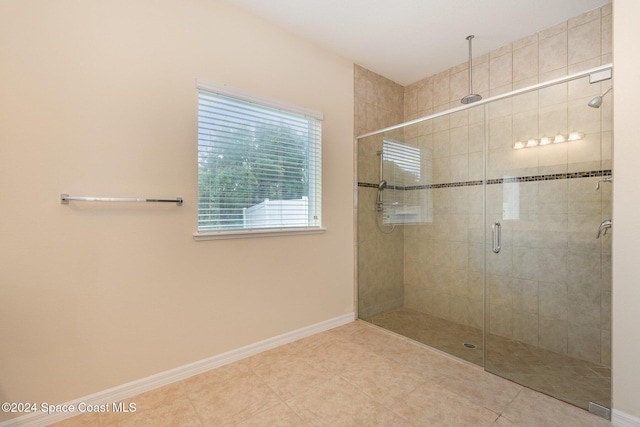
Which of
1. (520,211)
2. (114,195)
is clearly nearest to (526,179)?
(520,211)

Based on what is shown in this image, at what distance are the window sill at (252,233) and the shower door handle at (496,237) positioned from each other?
1.32 meters

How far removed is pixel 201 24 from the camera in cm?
196

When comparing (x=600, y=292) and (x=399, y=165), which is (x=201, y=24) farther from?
(x=600, y=292)

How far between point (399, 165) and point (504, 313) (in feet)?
4.85

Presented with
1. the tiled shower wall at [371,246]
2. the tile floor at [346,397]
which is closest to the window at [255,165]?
the tiled shower wall at [371,246]

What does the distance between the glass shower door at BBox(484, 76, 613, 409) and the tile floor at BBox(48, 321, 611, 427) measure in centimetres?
24

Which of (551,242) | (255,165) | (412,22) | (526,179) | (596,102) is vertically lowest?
(551,242)

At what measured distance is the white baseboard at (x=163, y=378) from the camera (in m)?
1.47

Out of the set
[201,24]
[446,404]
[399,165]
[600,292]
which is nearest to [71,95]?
[201,24]

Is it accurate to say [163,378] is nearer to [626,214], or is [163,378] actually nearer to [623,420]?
[623,420]

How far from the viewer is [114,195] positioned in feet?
5.45

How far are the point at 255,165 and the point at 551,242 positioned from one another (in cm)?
214

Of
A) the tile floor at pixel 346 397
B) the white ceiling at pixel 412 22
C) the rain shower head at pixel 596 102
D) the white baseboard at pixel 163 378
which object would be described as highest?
the white ceiling at pixel 412 22

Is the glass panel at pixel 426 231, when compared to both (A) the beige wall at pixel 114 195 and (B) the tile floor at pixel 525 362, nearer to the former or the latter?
(B) the tile floor at pixel 525 362
